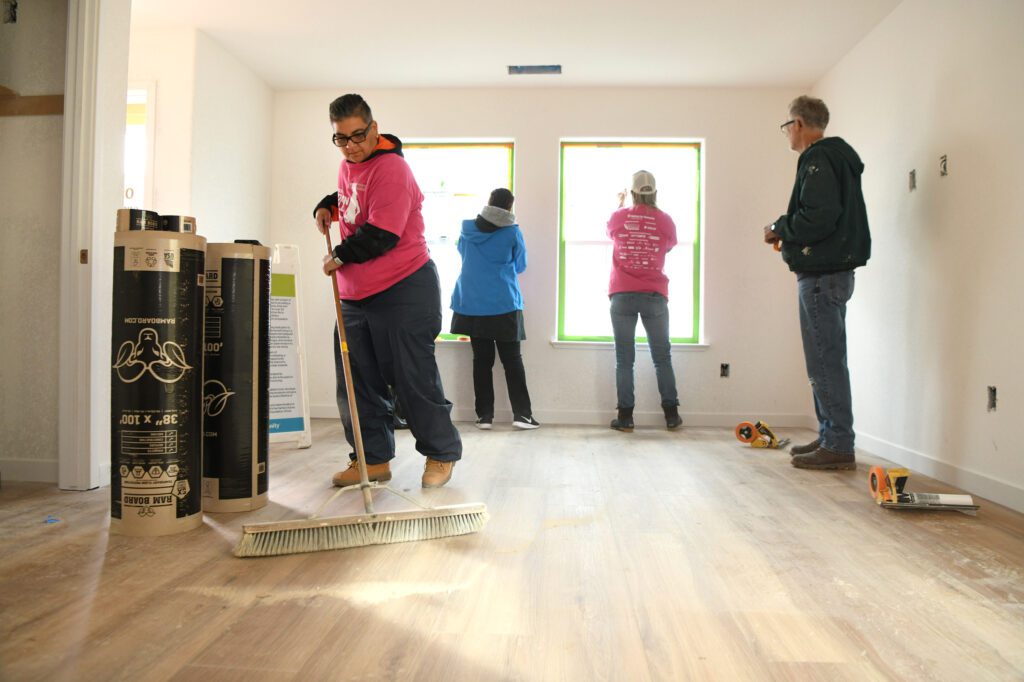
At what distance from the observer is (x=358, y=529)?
1961mm

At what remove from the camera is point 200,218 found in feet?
13.9

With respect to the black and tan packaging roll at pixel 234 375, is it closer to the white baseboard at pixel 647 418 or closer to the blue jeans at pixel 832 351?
the blue jeans at pixel 832 351

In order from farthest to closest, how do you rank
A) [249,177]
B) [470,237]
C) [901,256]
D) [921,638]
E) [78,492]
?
1. [249,177]
2. [470,237]
3. [901,256]
4. [78,492]
5. [921,638]

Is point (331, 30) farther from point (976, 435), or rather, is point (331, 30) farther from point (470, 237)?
point (976, 435)

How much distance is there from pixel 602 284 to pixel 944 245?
2.37m


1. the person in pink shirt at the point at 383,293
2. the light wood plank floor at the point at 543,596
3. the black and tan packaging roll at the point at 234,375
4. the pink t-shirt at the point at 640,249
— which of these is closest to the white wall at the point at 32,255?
the light wood plank floor at the point at 543,596

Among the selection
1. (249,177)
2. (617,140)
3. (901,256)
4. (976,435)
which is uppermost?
(617,140)

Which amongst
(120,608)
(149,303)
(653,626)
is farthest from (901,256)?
(120,608)

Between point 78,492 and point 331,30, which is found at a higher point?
point 331,30

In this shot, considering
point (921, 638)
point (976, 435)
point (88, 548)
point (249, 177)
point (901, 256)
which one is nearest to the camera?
point (921, 638)

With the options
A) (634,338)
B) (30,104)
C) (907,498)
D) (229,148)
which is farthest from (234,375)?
(634,338)

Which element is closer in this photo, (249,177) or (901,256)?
(901,256)

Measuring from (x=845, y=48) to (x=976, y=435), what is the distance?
8.37 ft

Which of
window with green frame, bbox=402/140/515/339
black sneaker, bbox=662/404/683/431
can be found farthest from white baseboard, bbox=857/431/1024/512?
window with green frame, bbox=402/140/515/339
